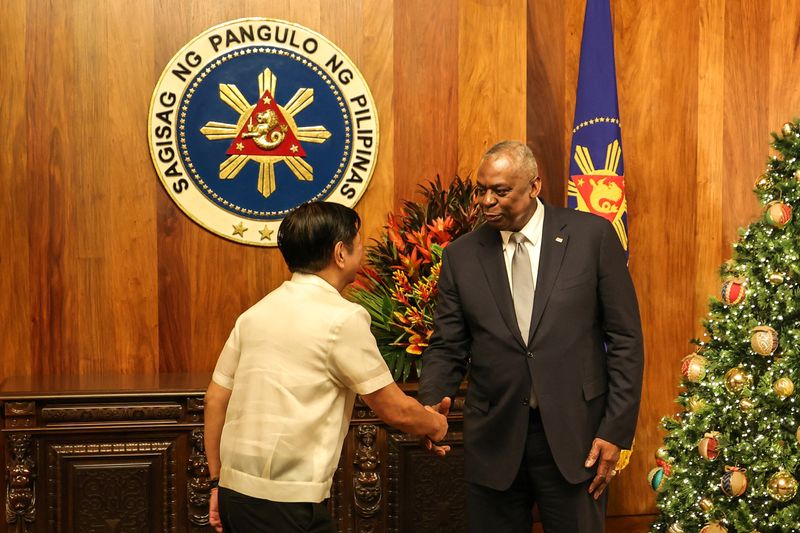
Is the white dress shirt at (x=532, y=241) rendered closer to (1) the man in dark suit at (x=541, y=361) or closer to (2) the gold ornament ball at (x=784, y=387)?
(1) the man in dark suit at (x=541, y=361)

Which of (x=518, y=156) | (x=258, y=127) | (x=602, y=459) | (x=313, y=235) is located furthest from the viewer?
(x=258, y=127)

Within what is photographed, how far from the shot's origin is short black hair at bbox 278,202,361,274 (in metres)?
2.33

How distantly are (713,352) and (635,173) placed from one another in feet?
4.00

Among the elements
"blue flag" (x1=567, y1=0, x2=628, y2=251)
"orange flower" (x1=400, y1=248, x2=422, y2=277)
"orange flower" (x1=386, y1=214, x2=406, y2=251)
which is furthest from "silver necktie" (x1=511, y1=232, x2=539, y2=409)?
"blue flag" (x1=567, y1=0, x2=628, y2=251)

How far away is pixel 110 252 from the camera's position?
4.14 metres

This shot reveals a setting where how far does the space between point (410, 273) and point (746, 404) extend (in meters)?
1.39

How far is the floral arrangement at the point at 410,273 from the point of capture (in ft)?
12.6

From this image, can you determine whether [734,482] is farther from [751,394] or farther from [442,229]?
[442,229]

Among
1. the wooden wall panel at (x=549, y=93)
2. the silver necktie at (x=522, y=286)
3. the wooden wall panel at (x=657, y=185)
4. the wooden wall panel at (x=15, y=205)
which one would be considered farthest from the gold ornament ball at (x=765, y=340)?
the wooden wall panel at (x=15, y=205)

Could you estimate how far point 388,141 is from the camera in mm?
4367

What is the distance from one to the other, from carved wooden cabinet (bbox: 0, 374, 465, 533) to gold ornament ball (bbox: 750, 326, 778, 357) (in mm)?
1180

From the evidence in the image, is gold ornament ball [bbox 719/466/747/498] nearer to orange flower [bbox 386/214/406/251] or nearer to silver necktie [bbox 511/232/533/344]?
silver necktie [bbox 511/232/533/344]

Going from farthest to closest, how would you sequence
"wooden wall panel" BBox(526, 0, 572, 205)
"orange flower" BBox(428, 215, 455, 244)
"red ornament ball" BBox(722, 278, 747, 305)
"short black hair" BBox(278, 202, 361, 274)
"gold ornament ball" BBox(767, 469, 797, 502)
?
"wooden wall panel" BBox(526, 0, 572, 205) → "orange flower" BBox(428, 215, 455, 244) → "red ornament ball" BBox(722, 278, 747, 305) → "gold ornament ball" BBox(767, 469, 797, 502) → "short black hair" BBox(278, 202, 361, 274)

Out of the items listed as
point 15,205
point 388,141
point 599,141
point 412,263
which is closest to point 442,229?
point 412,263
